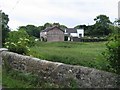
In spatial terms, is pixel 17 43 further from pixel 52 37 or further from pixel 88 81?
pixel 52 37

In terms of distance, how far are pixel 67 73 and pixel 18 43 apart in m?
6.53

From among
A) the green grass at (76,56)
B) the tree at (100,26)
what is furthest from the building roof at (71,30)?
→ the green grass at (76,56)

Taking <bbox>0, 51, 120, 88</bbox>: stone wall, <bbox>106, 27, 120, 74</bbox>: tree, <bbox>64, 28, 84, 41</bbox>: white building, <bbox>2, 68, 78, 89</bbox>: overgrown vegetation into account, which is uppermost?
<bbox>64, 28, 84, 41</bbox>: white building

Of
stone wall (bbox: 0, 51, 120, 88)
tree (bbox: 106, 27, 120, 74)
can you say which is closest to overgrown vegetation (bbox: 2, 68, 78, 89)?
stone wall (bbox: 0, 51, 120, 88)

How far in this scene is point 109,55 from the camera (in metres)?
7.55

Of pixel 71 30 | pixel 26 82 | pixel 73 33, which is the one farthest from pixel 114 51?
pixel 71 30

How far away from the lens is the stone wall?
7.07 meters

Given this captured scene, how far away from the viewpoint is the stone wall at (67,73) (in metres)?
7.07

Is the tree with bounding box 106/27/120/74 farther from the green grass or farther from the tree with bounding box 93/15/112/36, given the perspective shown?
the tree with bounding box 93/15/112/36

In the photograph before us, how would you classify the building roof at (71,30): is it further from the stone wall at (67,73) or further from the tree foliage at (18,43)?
the stone wall at (67,73)

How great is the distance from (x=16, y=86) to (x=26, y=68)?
5.48 ft

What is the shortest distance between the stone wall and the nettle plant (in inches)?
106

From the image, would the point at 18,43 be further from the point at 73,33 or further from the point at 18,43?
the point at 73,33

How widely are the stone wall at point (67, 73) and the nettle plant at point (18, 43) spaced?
2.69 metres
